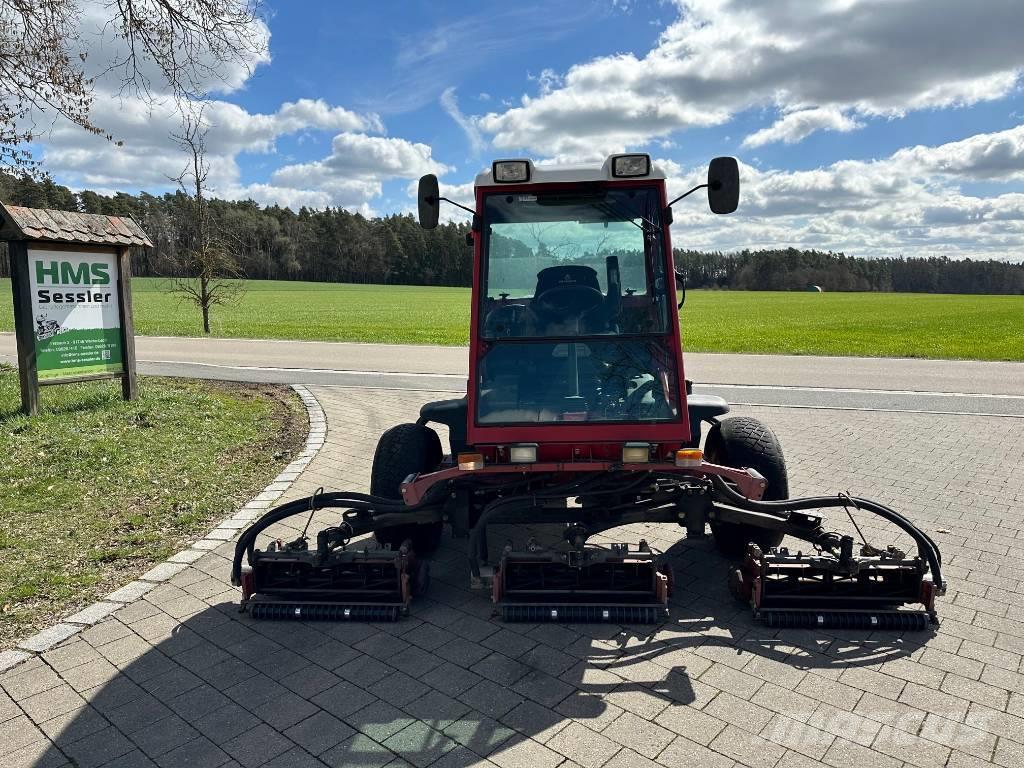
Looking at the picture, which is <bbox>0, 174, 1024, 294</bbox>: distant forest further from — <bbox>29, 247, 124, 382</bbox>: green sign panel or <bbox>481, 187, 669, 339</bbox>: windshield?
<bbox>481, 187, 669, 339</bbox>: windshield

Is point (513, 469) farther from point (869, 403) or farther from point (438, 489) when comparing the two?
point (869, 403)

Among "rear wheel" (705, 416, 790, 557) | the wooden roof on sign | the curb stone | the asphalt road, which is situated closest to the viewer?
the curb stone

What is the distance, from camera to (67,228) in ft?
30.2

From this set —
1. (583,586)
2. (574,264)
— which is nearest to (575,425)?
(583,586)

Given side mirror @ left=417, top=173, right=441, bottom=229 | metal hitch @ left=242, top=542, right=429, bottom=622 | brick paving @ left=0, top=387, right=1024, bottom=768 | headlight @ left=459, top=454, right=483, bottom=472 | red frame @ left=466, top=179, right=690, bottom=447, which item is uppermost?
side mirror @ left=417, top=173, right=441, bottom=229

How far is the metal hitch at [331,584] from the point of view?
411cm

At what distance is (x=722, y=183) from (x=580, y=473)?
1.76 m

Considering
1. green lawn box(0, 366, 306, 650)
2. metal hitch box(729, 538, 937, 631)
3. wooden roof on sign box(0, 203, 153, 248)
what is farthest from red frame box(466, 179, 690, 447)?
wooden roof on sign box(0, 203, 153, 248)

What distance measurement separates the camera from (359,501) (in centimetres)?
439

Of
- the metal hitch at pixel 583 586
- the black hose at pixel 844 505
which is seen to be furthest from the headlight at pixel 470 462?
Result: the black hose at pixel 844 505

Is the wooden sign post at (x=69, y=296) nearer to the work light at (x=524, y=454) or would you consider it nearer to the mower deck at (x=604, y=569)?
the mower deck at (x=604, y=569)

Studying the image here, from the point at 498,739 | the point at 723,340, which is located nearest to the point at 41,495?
the point at 498,739

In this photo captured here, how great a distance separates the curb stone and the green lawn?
10cm

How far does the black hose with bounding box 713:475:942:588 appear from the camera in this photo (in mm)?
4047
